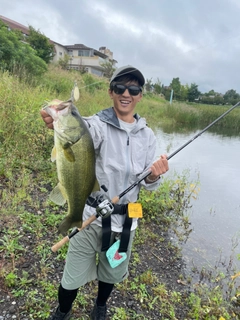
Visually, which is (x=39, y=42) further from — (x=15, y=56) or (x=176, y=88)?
(x=176, y=88)

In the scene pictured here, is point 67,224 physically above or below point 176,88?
below

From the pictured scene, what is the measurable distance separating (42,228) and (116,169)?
2094mm

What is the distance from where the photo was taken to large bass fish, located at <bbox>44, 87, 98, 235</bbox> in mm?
1699

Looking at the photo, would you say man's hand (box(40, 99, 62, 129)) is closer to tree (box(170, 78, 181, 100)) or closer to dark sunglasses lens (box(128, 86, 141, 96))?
dark sunglasses lens (box(128, 86, 141, 96))

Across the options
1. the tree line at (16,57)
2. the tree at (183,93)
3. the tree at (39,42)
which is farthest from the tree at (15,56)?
the tree at (183,93)

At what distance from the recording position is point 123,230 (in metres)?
2.27

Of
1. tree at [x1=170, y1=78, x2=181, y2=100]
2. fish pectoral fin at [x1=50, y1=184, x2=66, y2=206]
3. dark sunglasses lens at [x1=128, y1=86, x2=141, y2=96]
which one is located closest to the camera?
fish pectoral fin at [x1=50, y1=184, x2=66, y2=206]

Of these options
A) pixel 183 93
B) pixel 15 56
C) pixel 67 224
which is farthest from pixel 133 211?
pixel 183 93

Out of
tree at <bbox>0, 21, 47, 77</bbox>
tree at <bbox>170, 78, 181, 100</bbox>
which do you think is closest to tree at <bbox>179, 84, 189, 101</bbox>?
tree at <bbox>170, 78, 181, 100</bbox>

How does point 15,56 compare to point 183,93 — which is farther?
point 183,93

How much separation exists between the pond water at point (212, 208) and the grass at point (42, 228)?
0.29 meters

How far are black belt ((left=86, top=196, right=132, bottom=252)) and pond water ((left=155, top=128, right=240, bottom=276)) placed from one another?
253 cm

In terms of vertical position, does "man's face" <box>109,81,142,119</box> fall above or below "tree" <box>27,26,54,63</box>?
below

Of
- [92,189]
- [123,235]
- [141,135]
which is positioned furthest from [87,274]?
[141,135]
